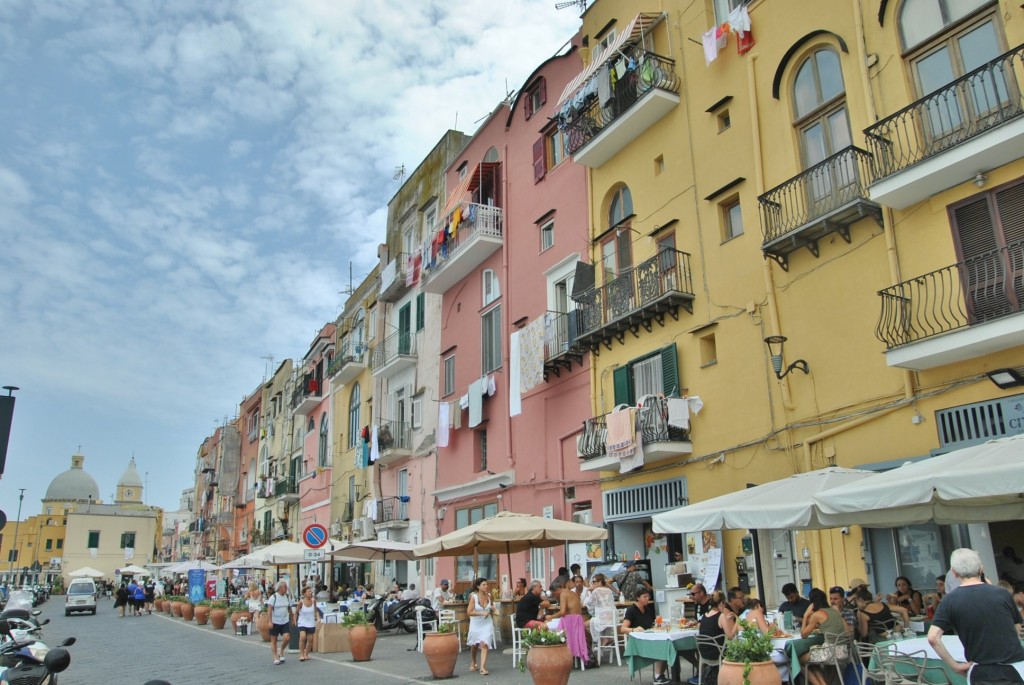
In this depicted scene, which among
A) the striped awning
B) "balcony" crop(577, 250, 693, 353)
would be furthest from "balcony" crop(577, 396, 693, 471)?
the striped awning

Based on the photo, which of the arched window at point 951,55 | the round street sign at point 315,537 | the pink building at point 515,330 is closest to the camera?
the arched window at point 951,55

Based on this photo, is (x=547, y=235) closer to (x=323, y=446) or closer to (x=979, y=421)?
(x=979, y=421)

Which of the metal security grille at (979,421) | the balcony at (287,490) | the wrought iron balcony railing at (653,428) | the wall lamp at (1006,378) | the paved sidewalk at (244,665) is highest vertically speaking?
the balcony at (287,490)

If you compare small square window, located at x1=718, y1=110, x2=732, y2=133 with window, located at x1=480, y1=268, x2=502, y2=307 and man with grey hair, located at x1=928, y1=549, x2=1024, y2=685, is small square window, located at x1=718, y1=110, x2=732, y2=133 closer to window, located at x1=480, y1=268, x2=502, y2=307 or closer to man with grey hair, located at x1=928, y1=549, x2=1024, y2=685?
window, located at x1=480, y1=268, x2=502, y2=307

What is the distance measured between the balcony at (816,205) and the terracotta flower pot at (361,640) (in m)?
10.5

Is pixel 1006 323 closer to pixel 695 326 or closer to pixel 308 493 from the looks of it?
pixel 695 326

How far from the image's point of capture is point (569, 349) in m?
19.8

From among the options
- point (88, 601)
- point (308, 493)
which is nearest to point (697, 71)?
point (308, 493)

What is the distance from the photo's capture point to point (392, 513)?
100ft

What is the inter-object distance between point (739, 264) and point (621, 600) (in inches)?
261

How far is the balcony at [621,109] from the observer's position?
17578 mm

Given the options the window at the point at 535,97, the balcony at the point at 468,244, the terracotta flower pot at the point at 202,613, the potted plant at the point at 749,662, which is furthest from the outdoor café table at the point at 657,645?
the terracotta flower pot at the point at 202,613

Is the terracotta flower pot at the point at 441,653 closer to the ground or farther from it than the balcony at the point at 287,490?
closer to the ground

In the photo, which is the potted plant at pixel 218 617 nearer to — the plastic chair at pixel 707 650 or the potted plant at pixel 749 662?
the plastic chair at pixel 707 650
